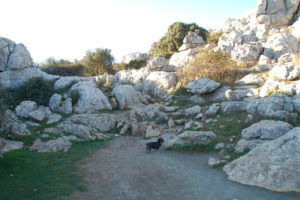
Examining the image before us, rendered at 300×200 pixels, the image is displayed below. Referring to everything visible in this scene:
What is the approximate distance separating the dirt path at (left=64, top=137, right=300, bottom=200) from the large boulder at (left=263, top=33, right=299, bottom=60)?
86.3ft

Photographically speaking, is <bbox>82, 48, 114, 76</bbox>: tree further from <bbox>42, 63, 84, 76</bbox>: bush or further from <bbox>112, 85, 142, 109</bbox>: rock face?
<bbox>112, 85, 142, 109</bbox>: rock face

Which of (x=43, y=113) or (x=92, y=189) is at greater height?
(x=43, y=113)

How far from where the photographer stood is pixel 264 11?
174 ft

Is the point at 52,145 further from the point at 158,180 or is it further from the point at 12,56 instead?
the point at 12,56

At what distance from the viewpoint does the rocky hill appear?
9.08 m

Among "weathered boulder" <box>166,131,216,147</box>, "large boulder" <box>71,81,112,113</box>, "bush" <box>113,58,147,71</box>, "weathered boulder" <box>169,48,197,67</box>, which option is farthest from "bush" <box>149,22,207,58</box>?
"weathered boulder" <box>166,131,216,147</box>

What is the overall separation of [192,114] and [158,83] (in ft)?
35.3

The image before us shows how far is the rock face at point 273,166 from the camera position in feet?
25.9

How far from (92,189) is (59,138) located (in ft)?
22.3

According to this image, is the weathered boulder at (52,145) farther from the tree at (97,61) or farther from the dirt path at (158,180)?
the tree at (97,61)

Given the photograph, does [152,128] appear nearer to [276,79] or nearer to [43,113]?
[43,113]

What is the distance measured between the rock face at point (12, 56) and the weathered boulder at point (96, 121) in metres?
10.3

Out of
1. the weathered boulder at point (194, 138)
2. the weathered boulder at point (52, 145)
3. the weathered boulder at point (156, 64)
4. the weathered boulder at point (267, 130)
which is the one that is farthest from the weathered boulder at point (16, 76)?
the weathered boulder at point (267, 130)

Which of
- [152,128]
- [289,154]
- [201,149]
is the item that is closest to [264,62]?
[152,128]
